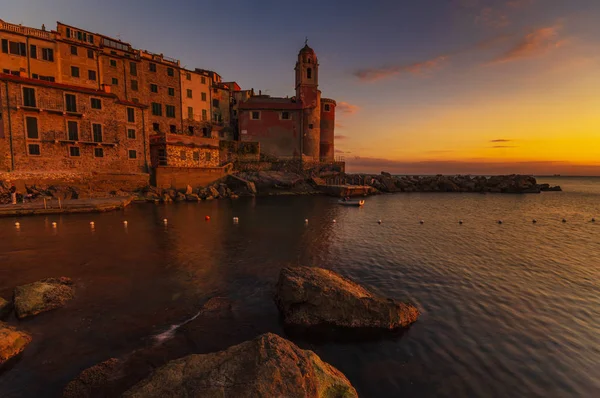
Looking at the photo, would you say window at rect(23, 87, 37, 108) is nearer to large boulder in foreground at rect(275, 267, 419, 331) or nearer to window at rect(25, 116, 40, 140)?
window at rect(25, 116, 40, 140)

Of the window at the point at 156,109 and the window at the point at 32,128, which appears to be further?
the window at the point at 156,109

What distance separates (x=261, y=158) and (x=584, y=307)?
52.7 meters

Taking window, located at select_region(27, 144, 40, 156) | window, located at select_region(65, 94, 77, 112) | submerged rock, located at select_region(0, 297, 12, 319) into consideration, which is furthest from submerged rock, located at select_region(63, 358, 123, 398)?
window, located at select_region(65, 94, 77, 112)

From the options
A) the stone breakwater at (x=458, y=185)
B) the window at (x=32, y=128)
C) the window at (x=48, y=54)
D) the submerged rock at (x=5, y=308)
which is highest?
the window at (x=48, y=54)

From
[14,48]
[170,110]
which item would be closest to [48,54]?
[14,48]

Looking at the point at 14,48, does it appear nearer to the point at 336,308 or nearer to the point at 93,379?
the point at 93,379

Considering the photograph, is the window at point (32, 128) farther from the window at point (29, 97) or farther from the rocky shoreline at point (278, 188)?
the rocky shoreline at point (278, 188)

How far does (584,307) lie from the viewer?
12.1 meters

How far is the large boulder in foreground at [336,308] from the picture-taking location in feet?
32.4

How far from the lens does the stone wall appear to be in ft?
148

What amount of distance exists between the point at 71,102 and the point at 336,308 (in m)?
45.1

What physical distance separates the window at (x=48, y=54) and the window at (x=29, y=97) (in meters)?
10.9

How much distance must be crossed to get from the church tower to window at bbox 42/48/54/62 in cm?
4092

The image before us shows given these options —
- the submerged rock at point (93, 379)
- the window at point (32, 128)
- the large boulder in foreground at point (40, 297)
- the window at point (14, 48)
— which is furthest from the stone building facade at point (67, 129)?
the submerged rock at point (93, 379)
